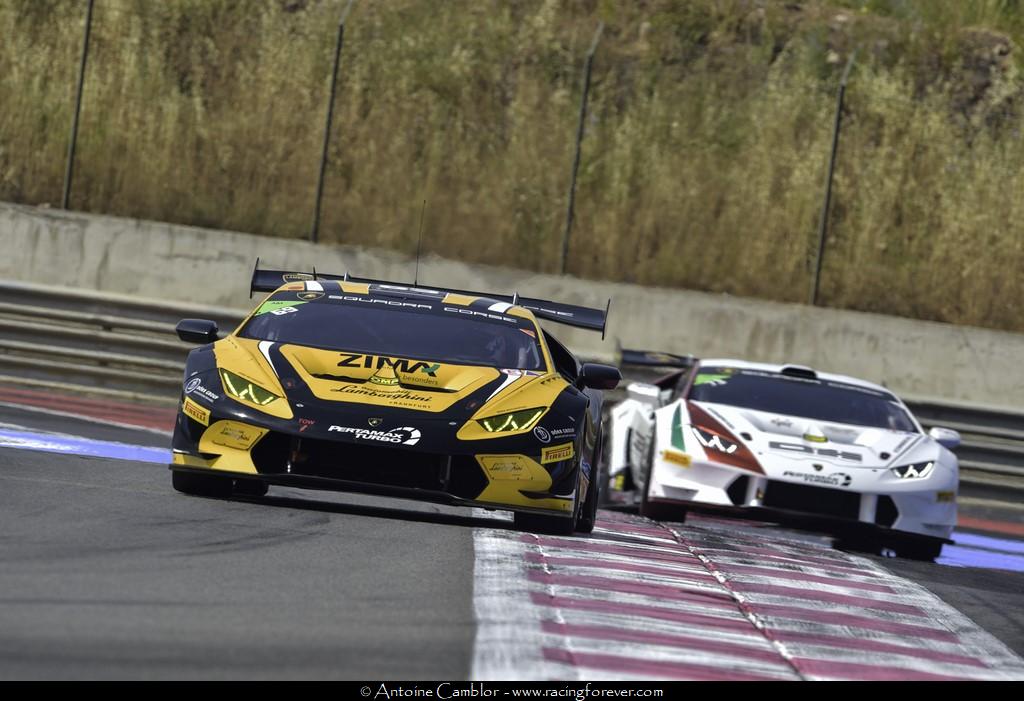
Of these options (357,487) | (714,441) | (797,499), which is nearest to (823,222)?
(714,441)

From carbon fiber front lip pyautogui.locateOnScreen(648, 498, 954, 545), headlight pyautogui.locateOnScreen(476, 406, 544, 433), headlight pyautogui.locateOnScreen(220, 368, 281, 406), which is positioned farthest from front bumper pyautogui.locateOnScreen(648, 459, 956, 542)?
headlight pyautogui.locateOnScreen(220, 368, 281, 406)

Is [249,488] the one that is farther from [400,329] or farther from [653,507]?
[653,507]

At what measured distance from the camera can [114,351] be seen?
18.9 m

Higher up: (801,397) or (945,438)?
(801,397)

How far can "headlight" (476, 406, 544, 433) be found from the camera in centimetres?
948

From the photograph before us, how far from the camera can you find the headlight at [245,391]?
9484 mm

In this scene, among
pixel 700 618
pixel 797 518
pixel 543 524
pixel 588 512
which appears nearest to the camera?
pixel 700 618

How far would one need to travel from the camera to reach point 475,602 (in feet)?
23.5

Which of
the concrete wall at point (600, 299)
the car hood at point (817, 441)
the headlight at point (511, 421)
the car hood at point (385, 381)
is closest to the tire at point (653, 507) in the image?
the car hood at point (817, 441)

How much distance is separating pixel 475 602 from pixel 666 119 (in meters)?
17.5

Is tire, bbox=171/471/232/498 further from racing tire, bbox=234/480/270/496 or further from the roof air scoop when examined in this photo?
the roof air scoop

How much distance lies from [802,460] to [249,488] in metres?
3.86

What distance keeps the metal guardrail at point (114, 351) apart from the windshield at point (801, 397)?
4341mm

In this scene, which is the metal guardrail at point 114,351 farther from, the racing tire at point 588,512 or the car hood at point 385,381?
the car hood at point 385,381
